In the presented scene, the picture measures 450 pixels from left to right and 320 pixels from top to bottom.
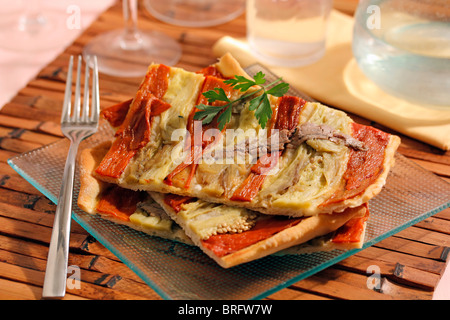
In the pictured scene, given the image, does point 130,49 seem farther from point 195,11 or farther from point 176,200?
point 176,200

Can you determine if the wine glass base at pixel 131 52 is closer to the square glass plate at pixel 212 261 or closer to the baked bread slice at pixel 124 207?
the square glass plate at pixel 212 261

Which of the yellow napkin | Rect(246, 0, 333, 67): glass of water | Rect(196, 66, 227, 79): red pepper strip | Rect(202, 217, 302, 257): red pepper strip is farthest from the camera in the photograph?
Rect(246, 0, 333, 67): glass of water

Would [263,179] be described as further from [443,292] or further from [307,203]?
[443,292]

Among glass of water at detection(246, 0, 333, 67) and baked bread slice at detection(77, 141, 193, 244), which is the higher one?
glass of water at detection(246, 0, 333, 67)

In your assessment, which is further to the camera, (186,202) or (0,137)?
(0,137)

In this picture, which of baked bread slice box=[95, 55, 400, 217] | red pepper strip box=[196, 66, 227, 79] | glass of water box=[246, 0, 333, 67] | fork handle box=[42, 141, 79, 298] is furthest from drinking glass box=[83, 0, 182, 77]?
fork handle box=[42, 141, 79, 298]

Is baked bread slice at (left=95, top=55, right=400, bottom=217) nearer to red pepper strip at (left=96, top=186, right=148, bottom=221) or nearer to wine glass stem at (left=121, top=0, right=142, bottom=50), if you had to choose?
red pepper strip at (left=96, top=186, right=148, bottom=221)

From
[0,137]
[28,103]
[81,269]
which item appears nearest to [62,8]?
[28,103]
